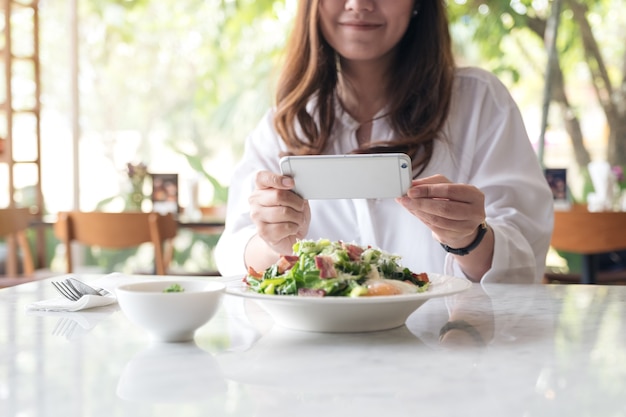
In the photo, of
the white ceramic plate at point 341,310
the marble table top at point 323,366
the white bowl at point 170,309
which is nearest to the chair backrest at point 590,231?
the marble table top at point 323,366

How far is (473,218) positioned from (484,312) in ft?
0.70

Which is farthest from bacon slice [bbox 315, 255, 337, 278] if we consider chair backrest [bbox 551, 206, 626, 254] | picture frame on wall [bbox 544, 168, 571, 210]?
picture frame on wall [bbox 544, 168, 571, 210]

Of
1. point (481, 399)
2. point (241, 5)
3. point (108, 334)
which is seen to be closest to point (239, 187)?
point (108, 334)

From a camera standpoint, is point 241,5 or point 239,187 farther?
point 241,5

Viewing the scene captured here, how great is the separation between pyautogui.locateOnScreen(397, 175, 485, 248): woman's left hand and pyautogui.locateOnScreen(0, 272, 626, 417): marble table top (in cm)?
17

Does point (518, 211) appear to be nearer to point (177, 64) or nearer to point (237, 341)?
point (237, 341)

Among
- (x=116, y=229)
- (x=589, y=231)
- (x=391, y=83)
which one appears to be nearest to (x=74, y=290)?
(x=391, y=83)

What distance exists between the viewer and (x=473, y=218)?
1.28m

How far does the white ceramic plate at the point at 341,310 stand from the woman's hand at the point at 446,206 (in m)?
0.23

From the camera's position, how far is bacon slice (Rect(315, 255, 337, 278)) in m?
0.95

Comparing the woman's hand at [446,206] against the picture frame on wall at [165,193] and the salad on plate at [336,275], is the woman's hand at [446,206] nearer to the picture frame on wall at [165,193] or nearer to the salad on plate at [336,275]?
the salad on plate at [336,275]

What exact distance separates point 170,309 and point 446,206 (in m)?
0.54

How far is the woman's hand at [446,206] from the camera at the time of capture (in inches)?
47.6

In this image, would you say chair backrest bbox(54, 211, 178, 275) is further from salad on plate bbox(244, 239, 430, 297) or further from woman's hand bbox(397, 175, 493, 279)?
salad on plate bbox(244, 239, 430, 297)
